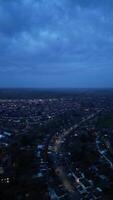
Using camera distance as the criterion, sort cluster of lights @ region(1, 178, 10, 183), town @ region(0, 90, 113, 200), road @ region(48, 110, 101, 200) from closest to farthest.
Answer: town @ region(0, 90, 113, 200)
road @ region(48, 110, 101, 200)
cluster of lights @ region(1, 178, 10, 183)

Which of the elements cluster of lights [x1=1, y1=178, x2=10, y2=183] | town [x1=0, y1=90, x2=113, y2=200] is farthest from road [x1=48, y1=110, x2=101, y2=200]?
Result: cluster of lights [x1=1, y1=178, x2=10, y2=183]

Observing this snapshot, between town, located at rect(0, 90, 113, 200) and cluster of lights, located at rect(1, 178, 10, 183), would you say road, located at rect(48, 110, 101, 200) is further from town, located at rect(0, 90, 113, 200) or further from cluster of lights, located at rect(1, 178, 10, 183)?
cluster of lights, located at rect(1, 178, 10, 183)

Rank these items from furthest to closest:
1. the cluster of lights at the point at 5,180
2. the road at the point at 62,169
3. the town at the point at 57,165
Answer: the cluster of lights at the point at 5,180, the road at the point at 62,169, the town at the point at 57,165

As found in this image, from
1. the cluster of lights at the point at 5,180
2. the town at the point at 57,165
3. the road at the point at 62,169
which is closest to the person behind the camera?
the town at the point at 57,165

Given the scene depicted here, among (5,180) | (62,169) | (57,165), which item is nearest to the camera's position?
(5,180)

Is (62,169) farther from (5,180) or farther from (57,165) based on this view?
(5,180)

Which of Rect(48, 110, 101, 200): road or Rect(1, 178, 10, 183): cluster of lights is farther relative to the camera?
Rect(1, 178, 10, 183): cluster of lights

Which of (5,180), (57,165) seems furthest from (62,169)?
(5,180)

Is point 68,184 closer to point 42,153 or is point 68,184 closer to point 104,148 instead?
point 42,153

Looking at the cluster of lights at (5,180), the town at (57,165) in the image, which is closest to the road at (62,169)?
the town at (57,165)

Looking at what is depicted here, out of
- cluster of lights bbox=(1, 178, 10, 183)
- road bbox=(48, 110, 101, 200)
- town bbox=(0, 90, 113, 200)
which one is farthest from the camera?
cluster of lights bbox=(1, 178, 10, 183)

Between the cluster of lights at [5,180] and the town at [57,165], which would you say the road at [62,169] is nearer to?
the town at [57,165]
